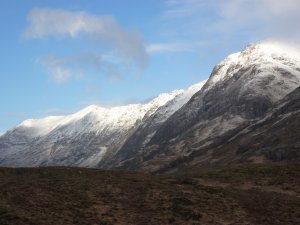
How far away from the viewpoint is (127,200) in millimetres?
52125

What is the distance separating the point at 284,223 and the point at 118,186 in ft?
61.4

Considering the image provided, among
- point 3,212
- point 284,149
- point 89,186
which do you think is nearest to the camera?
point 3,212

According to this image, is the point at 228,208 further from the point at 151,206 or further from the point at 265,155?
the point at 265,155

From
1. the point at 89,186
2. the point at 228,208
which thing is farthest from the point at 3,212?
the point at 228,208

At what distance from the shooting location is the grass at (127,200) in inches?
1789

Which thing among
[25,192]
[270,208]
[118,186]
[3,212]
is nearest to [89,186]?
[118,186]

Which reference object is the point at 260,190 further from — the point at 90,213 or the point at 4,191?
the point at 4,191

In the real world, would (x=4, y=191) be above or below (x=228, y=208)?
above

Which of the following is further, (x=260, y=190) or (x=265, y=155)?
(x=265, y=155)

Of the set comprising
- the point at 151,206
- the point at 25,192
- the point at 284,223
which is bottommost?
the point at 284,223

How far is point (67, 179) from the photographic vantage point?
5900 centimetres

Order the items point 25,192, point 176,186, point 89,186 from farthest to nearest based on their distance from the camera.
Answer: point 176,186
point 89,186
point 25,192

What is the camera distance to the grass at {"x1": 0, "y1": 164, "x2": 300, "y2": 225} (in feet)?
149

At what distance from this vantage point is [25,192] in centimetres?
5025
